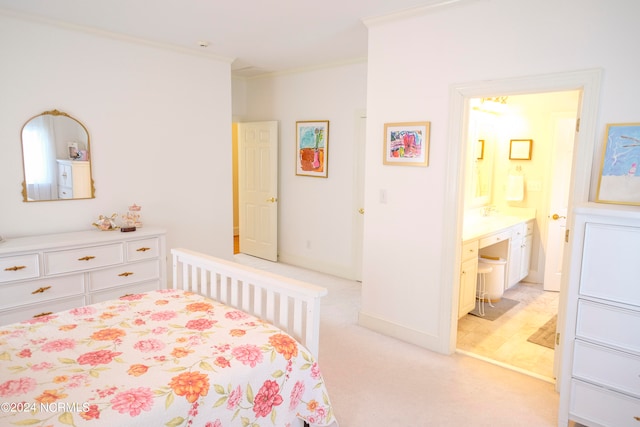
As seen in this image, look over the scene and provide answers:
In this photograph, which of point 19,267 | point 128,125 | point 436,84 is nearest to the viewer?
point 19,267

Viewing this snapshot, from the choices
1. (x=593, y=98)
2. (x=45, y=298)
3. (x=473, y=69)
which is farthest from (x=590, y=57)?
(x=45, y=298)

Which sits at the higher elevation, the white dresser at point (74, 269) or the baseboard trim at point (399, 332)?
the white dresser at point (74, 269)

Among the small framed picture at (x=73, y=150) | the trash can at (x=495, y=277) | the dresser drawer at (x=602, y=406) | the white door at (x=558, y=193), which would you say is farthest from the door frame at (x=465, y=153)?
the small framed picture at (x=73, y=150)

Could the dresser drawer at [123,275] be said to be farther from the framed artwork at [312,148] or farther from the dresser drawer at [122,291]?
the framed artwork at [312,148]

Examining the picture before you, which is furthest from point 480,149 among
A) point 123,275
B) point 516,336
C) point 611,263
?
point 123,275

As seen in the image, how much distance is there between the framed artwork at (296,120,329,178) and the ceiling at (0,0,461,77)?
39.5 inches

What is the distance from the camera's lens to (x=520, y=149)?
4945mm

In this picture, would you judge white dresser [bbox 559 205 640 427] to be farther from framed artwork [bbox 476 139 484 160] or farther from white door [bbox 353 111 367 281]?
white door [bbox 353 111 367 281]

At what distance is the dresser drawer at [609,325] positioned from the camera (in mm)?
1987

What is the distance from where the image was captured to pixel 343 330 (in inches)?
141

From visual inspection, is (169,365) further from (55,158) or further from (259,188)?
(259,188)

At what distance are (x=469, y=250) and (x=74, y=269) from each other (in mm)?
3281

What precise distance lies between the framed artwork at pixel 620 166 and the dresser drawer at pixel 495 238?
1508 mm

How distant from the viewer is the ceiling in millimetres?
2943
